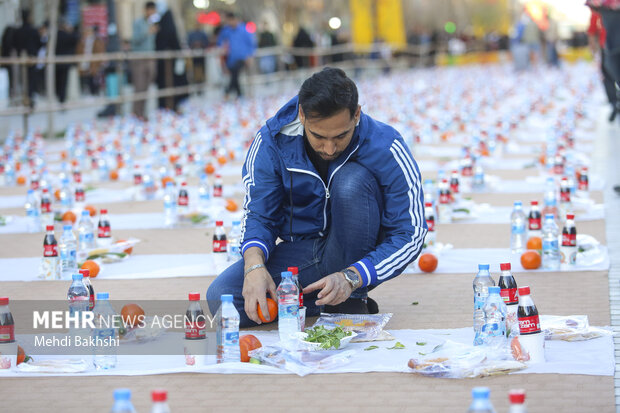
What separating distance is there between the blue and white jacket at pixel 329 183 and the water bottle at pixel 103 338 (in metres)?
0.77

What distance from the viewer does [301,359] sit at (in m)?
4.48

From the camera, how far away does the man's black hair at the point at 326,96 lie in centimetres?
447

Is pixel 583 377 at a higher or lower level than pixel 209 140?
lower

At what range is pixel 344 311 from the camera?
513 cm

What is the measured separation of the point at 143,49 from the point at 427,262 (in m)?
14.4

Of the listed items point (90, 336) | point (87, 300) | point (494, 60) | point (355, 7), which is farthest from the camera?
point (494, 60)

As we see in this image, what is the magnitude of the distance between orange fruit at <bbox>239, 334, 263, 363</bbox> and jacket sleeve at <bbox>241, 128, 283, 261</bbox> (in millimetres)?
520

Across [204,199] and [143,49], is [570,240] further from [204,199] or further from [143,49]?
[143,49]

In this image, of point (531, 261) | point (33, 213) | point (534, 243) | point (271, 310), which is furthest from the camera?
point (33, 213)

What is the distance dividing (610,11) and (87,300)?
5.96 m

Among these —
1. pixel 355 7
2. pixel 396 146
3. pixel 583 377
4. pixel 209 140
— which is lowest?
pixel 583 377

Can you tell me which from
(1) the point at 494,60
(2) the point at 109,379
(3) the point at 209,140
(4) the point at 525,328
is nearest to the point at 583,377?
(4) the point at 525,328

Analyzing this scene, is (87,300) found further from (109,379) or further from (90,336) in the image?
(109,379)

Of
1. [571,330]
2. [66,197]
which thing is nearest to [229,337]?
[571,330]
